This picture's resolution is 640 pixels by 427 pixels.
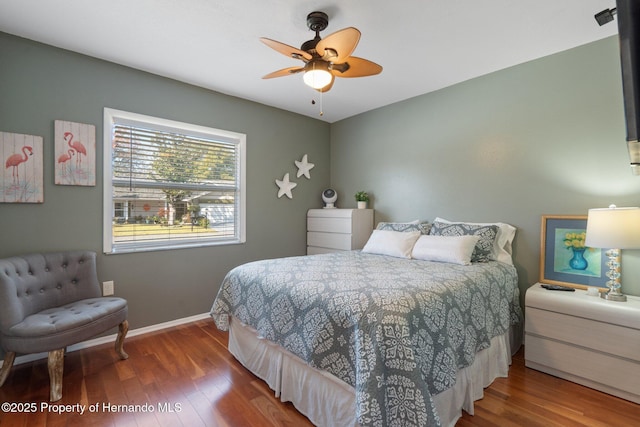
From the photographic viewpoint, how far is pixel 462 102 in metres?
3.03

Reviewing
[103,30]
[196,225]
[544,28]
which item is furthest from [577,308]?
[103,30]

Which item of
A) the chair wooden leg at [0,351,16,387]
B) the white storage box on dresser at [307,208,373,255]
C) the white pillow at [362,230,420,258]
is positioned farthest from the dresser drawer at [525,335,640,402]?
the chair wooden leg at [0,351,16,387]

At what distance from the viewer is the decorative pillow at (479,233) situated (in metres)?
2.52

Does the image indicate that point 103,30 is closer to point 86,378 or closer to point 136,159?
point 136,159

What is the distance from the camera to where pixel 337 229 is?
3.72 meters

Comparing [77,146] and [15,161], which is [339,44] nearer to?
[77,146]

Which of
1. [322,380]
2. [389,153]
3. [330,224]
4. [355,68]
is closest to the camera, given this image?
[322,380]

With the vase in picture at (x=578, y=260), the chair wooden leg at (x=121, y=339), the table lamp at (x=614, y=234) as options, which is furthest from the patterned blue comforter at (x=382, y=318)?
the chair wooden leg at (x=121, y=339)

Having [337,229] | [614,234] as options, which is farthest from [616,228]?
[337,229]

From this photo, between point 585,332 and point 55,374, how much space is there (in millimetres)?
3374

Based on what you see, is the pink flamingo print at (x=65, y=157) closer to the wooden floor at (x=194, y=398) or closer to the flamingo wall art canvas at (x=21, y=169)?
the flamingo wall art canvas at (x=21, y=169)

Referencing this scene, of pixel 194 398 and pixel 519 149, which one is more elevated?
pixel 519 149

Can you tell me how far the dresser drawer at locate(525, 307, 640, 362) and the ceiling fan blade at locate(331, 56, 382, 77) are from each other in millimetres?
2045

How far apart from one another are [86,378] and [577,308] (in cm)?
335
